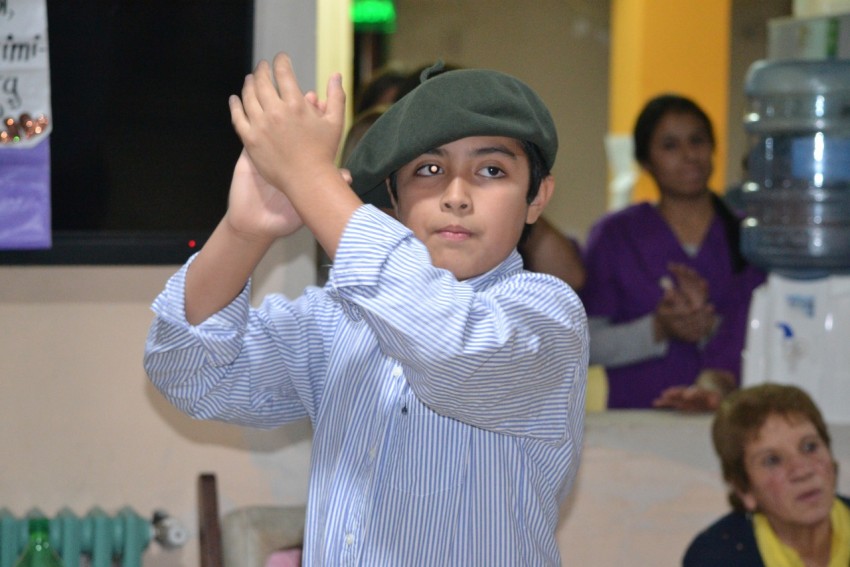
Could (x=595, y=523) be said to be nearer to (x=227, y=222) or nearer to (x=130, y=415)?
(x=130, y=415)

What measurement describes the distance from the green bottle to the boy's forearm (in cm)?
107

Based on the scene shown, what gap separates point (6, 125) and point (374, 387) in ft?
3.86

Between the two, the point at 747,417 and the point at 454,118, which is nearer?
the point at 454,118

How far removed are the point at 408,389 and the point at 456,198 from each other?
8.1 inches

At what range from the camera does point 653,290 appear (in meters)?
2.87

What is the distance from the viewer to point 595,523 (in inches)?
95.8

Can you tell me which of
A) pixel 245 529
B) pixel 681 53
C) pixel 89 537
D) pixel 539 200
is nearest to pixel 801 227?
pixel 245 529

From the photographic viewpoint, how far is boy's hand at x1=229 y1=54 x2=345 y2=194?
0.98 meters

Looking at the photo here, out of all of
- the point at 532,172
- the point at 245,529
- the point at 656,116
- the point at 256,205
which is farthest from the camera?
the point at 656,116

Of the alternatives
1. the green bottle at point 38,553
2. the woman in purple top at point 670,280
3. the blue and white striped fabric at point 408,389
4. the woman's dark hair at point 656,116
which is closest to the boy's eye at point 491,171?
the blue and white striped fabric at point 408,389

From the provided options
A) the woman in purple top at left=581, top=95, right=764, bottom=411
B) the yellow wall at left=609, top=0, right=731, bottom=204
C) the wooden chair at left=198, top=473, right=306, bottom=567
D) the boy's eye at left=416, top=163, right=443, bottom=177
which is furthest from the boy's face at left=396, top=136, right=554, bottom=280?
the yellow wall at left=609, top=0, right=731, bottom=204

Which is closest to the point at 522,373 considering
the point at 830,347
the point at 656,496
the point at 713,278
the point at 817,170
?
the point at 656,496

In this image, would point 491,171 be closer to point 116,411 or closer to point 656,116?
point 116,411

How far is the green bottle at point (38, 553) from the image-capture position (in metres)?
2.01
